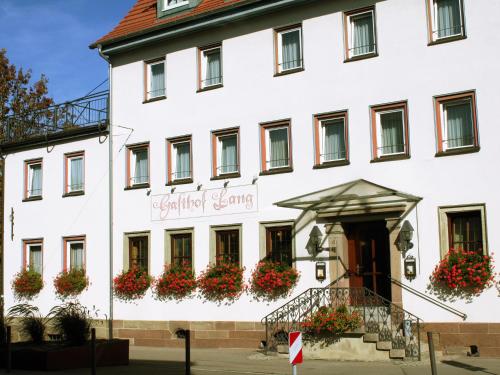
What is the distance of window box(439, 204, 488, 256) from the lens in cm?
1748

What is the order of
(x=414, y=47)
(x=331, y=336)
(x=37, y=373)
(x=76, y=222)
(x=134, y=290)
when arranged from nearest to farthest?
(x=37, y=373), (x=331, y=336), (x=414, y=47), (x=134, y=290), (x=76, y=222)

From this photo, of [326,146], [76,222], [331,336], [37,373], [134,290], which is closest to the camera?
[37,373]

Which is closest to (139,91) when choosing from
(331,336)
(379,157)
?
(379,157)

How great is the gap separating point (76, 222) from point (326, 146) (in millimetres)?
9082

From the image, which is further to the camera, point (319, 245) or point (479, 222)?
point (319, 245)

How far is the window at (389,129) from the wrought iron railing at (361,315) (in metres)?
3.30

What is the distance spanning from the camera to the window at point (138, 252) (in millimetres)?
23375

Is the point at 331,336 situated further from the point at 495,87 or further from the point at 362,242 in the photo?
the point at 495,87

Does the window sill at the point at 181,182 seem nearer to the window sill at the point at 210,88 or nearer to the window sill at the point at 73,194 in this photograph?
the window sill at the point at 210,88

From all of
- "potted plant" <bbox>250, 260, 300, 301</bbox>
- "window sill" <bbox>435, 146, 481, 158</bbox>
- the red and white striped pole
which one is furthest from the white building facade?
the red and white striped pole

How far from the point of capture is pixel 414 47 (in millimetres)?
18547

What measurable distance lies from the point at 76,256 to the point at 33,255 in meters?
2.13

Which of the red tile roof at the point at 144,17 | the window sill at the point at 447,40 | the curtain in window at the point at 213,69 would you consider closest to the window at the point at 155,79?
the red tile roof at the point at 144,17

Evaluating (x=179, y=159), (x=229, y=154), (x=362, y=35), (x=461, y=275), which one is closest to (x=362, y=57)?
(x=362, y=35)
